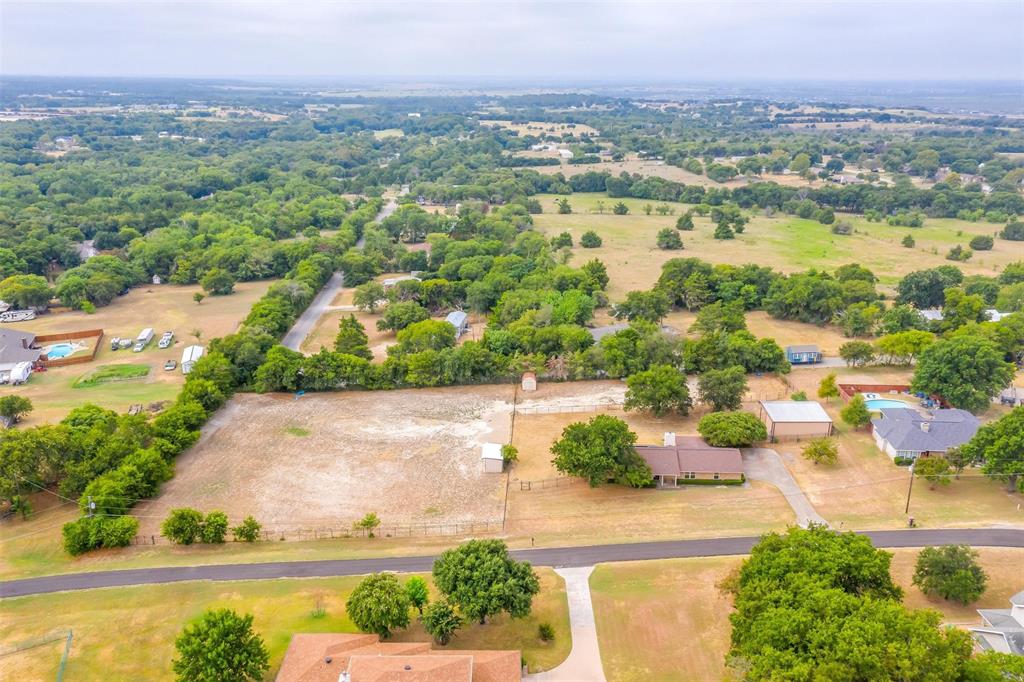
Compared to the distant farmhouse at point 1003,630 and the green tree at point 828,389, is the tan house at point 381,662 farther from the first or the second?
the green tree at point 828,389

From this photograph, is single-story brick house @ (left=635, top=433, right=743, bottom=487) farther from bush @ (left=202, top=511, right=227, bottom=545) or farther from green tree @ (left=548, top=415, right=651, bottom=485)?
bush @ (left=202, top=511, right=227, bottom=545)

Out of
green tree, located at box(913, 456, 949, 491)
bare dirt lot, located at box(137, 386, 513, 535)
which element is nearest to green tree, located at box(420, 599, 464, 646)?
bare dirt lot, located at box(137, 386, 513, 535)

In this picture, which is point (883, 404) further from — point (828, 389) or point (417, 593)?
point (417, 593)

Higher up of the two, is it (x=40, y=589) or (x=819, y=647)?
(x=819, y=647)

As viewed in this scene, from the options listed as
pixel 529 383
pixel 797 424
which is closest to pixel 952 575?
pixel 797 424

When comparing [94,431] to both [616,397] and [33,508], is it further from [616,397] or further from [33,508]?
[616,397]

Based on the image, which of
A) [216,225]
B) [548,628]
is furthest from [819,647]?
[216,225]
